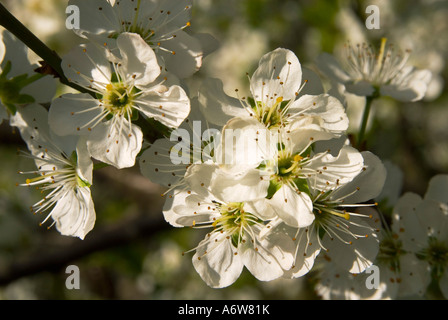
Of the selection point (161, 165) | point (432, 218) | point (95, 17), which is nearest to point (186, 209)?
point (161, 165)

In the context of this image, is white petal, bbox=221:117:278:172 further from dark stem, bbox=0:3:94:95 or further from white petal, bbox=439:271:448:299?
white petal, bbox=439:271:448:299

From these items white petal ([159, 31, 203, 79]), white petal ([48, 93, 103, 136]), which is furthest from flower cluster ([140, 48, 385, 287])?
white petal ([48, 93, 103, 136])

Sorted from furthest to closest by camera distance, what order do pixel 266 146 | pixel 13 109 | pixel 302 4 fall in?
pixel 302 4, pixel 13 109, pixel 266 146

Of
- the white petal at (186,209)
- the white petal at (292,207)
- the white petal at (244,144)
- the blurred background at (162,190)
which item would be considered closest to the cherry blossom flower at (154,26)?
the white petal at (244,144)

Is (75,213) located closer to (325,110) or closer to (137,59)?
(137,59)

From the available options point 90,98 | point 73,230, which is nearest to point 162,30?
point 90,98

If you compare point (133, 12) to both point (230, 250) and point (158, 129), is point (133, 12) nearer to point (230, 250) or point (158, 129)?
point (158, 129)
